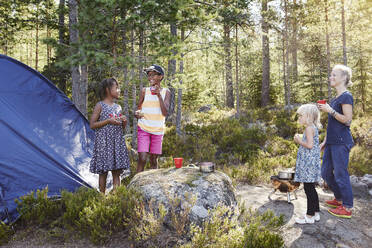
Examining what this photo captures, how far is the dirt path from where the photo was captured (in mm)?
3230

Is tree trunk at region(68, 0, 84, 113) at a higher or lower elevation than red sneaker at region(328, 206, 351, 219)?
higher

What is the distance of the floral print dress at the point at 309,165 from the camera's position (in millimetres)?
3629

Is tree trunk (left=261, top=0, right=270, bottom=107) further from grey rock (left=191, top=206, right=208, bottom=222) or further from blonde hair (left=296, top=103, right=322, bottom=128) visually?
grey rock (left=191, top=206, right=208, bottom=222)

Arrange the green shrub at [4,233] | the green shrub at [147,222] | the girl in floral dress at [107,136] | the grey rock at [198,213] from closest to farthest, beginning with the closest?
1. the green shrub at [147,222]
2. the grey rock at [198,213]
3. the green shrub at [4,233]
4. the girl in floral dress at [107,136]

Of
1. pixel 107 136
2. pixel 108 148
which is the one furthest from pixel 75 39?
pixel 108 148

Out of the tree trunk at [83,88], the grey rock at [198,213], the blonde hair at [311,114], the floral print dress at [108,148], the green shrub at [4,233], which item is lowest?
the green shrub at [4,233]

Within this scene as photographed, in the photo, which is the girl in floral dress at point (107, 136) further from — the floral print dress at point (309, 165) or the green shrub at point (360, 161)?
the green shrub at point (360, 161)

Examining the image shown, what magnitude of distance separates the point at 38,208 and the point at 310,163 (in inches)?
150

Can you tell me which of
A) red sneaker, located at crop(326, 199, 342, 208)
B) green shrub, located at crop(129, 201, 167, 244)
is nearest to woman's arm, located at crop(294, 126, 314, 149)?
red sneaker, located at crop(326, 199, 342, 208)

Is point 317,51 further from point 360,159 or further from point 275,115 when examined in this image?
point 360,159

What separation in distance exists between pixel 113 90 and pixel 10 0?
5.78 metres

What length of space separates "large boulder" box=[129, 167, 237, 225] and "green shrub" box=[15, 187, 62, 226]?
3.97 ft

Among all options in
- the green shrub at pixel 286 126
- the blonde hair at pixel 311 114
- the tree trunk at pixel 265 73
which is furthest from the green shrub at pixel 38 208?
the tree trunk at pixel 265 73

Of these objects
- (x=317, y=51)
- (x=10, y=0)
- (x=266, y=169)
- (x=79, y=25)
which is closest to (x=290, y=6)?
(x=317, y=51)
